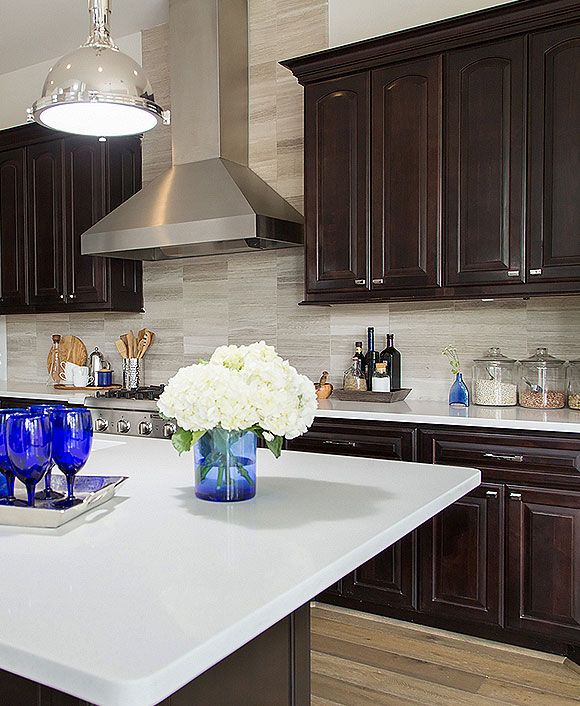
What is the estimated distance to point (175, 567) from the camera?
115 cm

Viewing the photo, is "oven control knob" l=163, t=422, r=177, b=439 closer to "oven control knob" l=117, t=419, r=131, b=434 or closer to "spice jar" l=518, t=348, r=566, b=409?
"oven control knob" l=117, t=419, r=131, b=434

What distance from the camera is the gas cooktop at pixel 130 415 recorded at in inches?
153

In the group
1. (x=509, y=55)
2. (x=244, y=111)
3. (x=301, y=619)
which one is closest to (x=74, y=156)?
(x=244, y=111)

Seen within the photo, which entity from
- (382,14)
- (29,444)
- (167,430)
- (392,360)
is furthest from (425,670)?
(382,14)

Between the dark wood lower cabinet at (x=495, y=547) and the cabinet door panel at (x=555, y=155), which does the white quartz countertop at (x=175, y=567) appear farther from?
the cabinet door panel at (x=555, y=155)

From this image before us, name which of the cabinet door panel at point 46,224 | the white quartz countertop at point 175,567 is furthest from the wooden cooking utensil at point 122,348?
the white quartz countertop at point 175,567

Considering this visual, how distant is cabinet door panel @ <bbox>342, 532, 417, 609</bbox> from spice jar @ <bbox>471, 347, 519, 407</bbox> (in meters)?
0.73

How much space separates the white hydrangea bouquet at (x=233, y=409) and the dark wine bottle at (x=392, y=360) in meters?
2.20

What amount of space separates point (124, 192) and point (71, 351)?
3.91ft

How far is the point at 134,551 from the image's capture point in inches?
48.3

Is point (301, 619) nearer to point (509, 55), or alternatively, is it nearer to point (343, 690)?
point (343, 690)

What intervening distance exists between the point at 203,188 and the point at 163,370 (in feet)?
4.32

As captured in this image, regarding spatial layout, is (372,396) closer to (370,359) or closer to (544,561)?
(370,359)

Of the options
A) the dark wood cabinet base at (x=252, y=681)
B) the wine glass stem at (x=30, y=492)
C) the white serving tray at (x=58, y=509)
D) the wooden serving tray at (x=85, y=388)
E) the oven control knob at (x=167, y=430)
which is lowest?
the dark wood cabinet base at (x=252, y=681)
